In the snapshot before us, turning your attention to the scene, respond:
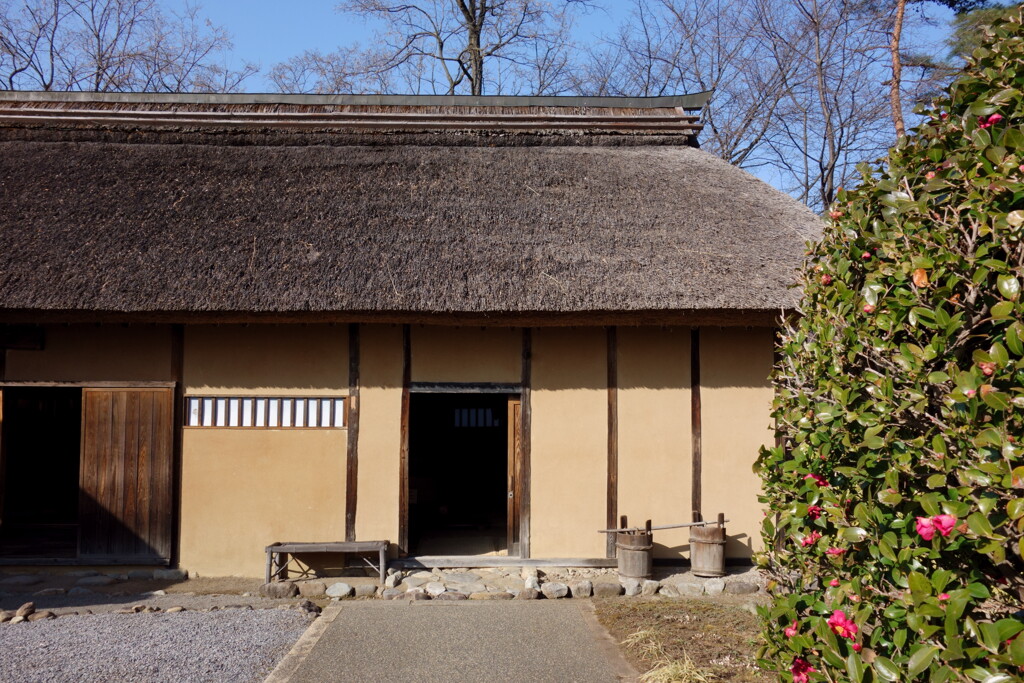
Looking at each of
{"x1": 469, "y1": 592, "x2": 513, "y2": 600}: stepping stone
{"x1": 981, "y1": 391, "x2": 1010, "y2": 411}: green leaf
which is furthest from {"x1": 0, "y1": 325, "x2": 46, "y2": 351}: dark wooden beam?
{"x1": 981, "y1": 391, "x2": 1010, "y2": 411}: green leaf

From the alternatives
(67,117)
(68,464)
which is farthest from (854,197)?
(68,464)

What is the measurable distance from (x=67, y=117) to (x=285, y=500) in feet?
18.8

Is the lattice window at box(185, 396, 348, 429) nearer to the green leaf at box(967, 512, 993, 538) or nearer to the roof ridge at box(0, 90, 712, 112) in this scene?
the roof ridge at box(0, 90, 712, 112)

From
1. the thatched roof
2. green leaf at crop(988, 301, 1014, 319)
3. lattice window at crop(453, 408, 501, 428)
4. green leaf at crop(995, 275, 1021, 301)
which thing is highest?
the thatched roof

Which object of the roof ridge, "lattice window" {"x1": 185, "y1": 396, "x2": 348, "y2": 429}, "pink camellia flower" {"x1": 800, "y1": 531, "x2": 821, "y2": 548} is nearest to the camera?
"pink camellia flower" {"x1": 800, "y1": 531, "x2": 821, "y2": 548}

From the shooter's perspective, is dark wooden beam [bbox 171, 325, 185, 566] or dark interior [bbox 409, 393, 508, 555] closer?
dark wooden beam [bbox 171, 325, 185, 566]

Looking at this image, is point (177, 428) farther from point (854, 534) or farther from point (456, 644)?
point (854, 534)

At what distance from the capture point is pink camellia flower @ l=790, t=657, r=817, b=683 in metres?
2.41

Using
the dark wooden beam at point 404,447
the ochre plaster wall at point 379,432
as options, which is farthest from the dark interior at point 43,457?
the dark wooden beam at point 404,447

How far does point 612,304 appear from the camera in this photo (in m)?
6.39

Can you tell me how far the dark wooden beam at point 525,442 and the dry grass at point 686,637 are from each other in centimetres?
107

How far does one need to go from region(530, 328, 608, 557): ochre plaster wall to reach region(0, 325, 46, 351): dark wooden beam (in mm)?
4740

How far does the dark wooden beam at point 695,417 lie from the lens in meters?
7.06

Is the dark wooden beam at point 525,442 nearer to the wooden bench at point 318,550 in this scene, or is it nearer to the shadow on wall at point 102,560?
the wooden bench at point 318,550
